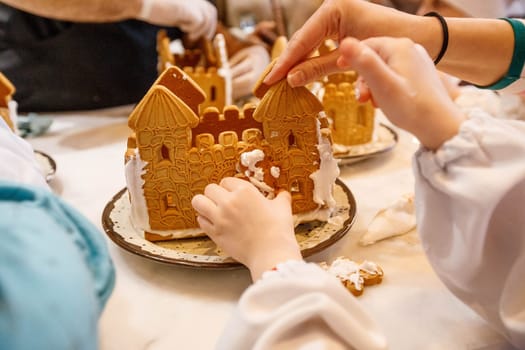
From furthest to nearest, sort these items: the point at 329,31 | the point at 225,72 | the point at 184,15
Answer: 1. the point at 184,15
2. the point at 225,72
3. the point at 329,31

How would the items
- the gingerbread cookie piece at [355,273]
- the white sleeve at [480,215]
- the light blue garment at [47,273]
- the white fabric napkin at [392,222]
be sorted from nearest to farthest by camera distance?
the light blue garment at [47,273] → the white sleeve at [480,215] → the gingerbread cookie piece at [355,273] → the white fabric napkin at [392,222]

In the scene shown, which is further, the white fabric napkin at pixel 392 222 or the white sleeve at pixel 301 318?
the white fabric napkin at pixel 392 222

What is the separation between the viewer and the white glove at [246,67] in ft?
4.08

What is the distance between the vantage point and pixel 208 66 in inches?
47.9

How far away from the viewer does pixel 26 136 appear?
1114 millimetres

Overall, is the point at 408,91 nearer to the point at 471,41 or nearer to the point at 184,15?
the point at 471,41

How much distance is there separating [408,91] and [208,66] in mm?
808

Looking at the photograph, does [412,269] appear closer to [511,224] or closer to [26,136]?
[511,224]

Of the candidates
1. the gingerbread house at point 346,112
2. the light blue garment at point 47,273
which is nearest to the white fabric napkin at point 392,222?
the gingerbread house at point 346,112

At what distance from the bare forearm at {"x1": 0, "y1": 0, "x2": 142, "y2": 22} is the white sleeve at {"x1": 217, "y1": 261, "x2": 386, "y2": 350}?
36.5 inches

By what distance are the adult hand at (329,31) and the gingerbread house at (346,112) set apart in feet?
0.80

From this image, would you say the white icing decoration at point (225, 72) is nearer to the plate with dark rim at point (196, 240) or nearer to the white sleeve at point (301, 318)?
the plate with dark rim at point (196, 240)

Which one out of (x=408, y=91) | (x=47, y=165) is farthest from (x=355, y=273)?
(x=47, y=165)

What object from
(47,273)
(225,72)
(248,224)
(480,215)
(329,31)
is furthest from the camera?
(225,72)
